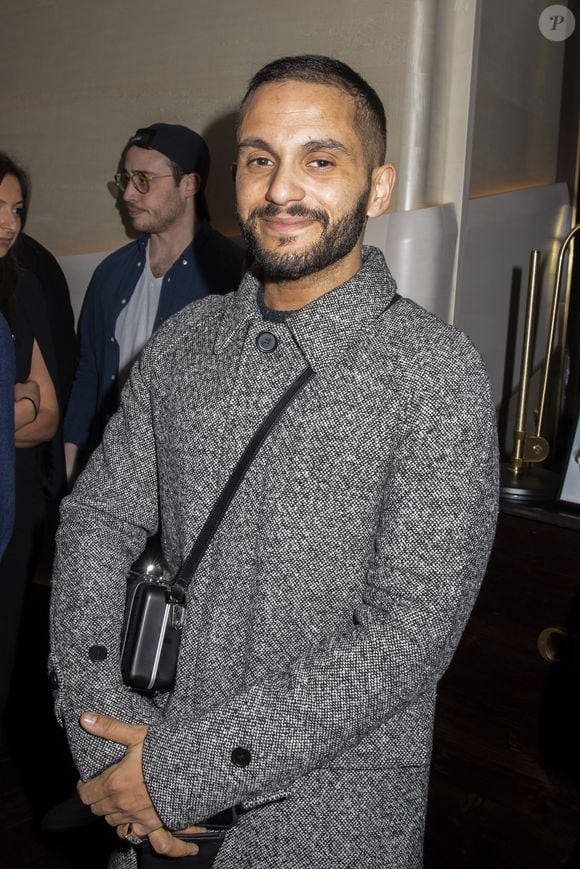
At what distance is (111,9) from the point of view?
2709mm

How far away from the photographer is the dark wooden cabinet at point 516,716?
1596mm

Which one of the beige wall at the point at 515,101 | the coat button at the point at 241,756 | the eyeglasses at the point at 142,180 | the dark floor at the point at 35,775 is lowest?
the dark floor at the point at 35,775

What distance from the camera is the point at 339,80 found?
3.28ft

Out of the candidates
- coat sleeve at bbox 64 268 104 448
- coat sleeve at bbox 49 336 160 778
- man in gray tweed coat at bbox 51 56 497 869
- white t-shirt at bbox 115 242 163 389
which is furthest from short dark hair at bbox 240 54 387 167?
coat sleeve at bbox 64 268 104 448

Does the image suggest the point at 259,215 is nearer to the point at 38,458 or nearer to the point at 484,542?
the point at 484,542

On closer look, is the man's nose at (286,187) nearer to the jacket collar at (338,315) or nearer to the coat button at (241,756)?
the jacket collar at (338,315)

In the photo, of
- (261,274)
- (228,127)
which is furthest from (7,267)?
(261,274)

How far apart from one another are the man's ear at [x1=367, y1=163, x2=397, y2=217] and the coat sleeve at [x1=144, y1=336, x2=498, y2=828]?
0.25 metres

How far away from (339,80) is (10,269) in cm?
127

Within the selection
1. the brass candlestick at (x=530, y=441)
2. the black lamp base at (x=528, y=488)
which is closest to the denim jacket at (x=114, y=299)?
the brass candlestick at (x=530, y=441)

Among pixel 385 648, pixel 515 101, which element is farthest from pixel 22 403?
pixel 515 101

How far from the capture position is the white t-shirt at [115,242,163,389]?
7.94 feet

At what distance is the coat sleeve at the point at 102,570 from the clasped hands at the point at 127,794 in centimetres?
2

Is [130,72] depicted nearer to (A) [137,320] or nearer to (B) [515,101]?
(A) [137,320]
